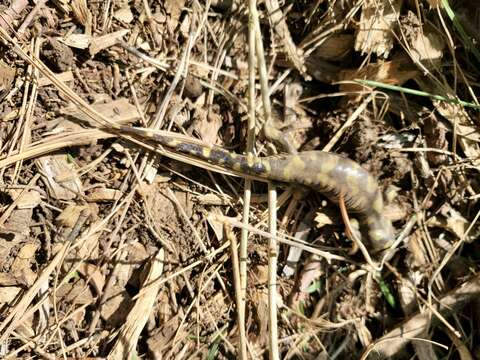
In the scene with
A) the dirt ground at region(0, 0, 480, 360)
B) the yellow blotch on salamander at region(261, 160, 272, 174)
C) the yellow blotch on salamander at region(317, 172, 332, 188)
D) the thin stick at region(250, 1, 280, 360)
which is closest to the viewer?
the dirt ground at region(0, 0, 480, 360)

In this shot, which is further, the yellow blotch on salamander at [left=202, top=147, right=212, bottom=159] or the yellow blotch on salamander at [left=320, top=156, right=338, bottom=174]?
the yellow blotch on salamander at [left=320, top=156, right=338, bottom=174]

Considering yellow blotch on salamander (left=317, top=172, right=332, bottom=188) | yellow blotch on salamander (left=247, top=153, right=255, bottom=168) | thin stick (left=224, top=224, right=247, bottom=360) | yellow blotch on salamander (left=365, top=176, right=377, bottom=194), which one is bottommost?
thin stick (left=224, top=224, right=247, bottom=360)

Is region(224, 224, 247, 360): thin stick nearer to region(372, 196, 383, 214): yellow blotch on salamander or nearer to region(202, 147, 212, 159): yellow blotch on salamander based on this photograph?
region(202, 147, 212, 159): yellow blotch on salamander

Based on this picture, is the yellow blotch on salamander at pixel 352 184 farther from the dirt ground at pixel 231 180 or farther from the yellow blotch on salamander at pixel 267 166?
the yellow blotch on salamander at pixel 267 166

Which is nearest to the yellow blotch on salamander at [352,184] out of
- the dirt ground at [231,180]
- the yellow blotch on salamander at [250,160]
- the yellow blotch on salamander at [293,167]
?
the dirt ground at [231,180]

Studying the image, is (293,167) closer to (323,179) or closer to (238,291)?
(323,179)

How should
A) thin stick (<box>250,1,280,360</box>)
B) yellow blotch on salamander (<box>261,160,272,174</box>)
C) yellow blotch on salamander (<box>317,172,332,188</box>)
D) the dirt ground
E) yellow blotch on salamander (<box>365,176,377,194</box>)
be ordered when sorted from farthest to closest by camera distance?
yellow blotch on salamander (<box>365,176,377,194</box>)
yellow blotch on salamander (<box>317,172,332,188</box>)
yellow blotch on salamander (<box>261,160,272,174</box>)
thin stick (<box>250,1,280,360</box>)
the dirt ground

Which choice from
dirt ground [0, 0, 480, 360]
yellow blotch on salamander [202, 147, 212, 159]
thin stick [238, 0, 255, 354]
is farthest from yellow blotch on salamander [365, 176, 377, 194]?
yellow blotch on salamander [202, 147, 212, 159]
